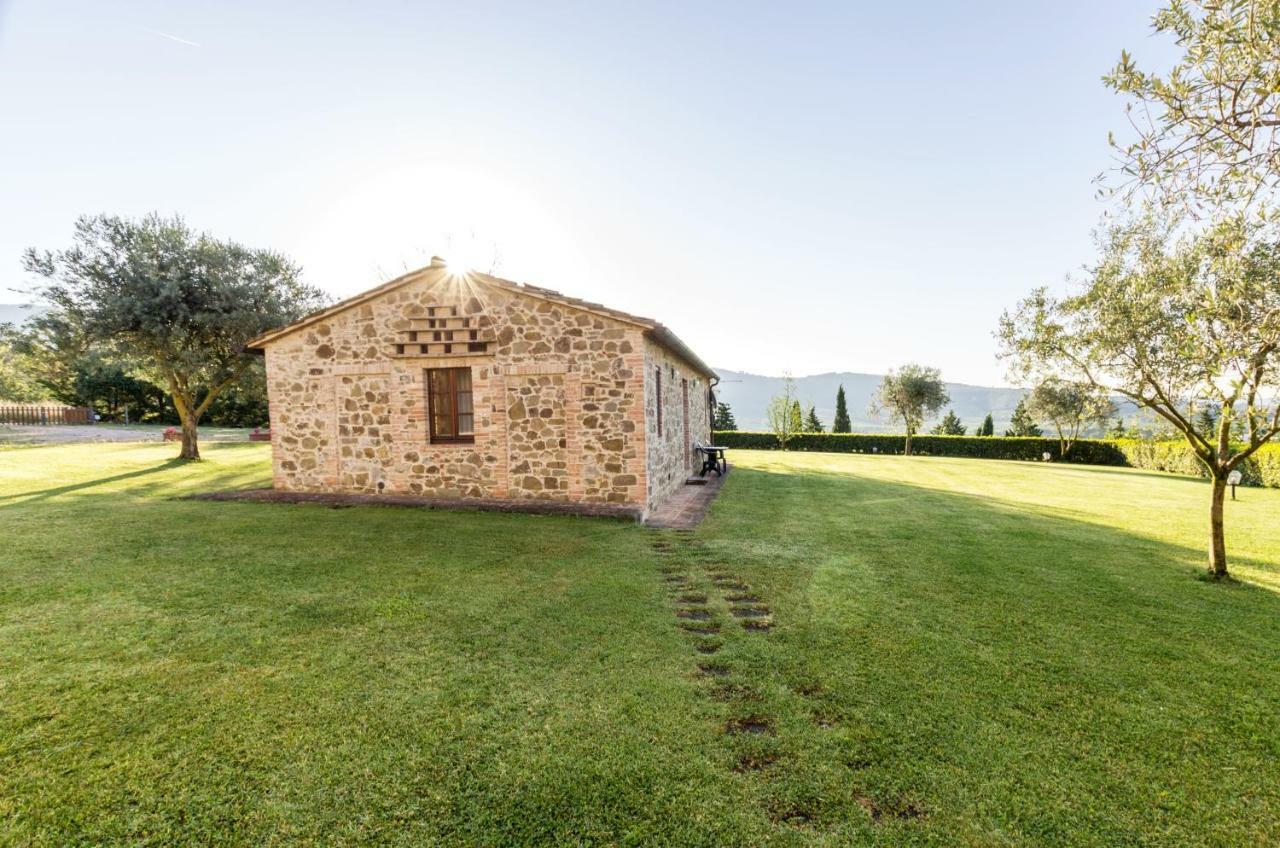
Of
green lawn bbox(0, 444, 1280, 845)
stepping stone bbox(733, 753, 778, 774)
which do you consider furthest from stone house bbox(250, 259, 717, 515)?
stepping stone bbox(733, 753, 778, 774)

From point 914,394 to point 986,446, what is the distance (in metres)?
5.04

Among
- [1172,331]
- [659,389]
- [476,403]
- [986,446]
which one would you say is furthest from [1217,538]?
[986,446]

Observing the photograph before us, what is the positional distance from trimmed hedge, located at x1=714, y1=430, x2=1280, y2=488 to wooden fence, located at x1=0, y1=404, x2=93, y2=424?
4179 cm

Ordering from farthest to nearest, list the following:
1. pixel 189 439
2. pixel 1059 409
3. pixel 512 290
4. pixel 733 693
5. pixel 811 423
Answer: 1. pixel 811 423
2. pixel 1059 409
3. pixel 189 439
4. pixel 512 290
5. pixel 733 693

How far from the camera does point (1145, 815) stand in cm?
255

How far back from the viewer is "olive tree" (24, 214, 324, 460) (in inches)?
611

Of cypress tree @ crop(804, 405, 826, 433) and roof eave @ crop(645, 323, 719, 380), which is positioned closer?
roof eave @ crop(645, 323, 719, 380)

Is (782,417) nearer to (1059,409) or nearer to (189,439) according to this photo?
(1059,409)

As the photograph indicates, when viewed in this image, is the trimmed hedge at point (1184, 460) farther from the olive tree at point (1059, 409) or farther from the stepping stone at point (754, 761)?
the stepping stone at point (754, 761)

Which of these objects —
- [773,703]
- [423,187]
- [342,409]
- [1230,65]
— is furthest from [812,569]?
[423,187]

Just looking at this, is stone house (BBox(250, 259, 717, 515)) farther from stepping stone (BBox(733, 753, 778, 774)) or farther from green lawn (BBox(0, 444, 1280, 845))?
stepping stone (BBox(733, 753, 778, 774))

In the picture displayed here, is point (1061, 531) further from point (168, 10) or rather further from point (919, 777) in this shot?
point (168, 10)

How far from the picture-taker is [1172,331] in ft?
19.5

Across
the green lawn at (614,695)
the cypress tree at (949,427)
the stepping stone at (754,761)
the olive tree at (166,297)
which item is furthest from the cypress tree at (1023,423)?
the olive tree at (166,297)
